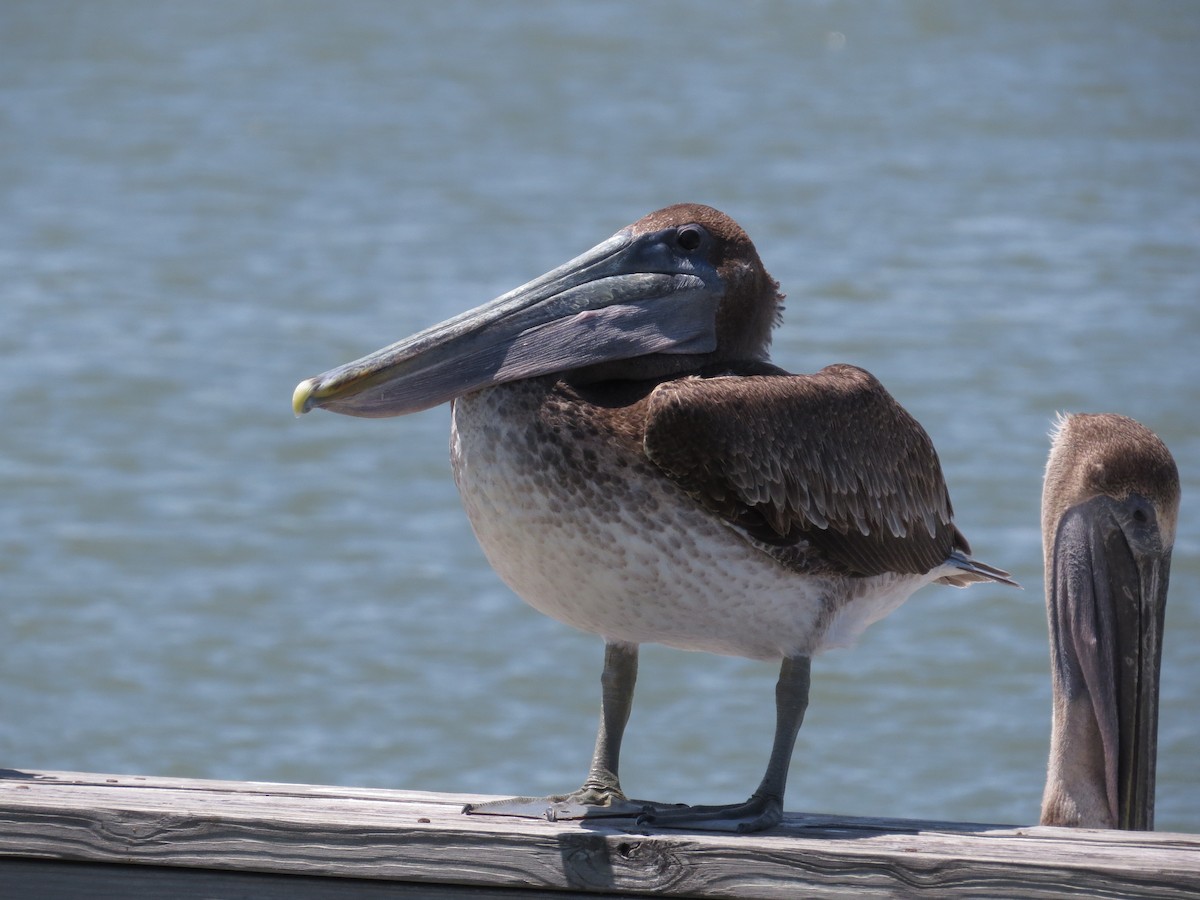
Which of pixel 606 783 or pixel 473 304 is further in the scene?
pixel 473 304

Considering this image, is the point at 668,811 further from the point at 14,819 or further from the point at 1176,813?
the point at 1176,813

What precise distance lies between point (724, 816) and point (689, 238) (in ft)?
2.92

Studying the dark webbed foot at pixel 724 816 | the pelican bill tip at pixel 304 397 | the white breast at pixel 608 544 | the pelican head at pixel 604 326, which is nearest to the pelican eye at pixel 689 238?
the pelican head at pixel 604 326

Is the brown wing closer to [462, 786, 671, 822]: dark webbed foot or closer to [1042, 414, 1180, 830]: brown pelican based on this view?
[1042, 414, 1180, 830]: brown pelican

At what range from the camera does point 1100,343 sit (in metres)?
14.0

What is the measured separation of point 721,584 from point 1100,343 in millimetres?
12113

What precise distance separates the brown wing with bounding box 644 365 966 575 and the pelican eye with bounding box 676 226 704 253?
23cm

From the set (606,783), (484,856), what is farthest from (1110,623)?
(484,856)

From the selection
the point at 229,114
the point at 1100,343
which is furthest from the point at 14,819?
the point at 229,114

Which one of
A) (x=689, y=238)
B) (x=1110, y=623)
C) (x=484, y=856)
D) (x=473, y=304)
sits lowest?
(x=484, y=856)

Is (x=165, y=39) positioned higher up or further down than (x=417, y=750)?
higher up

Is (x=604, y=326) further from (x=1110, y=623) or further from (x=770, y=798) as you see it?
(x=1110, y=623)

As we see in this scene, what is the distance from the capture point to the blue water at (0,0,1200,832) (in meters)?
8.68

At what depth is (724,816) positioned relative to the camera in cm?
250
